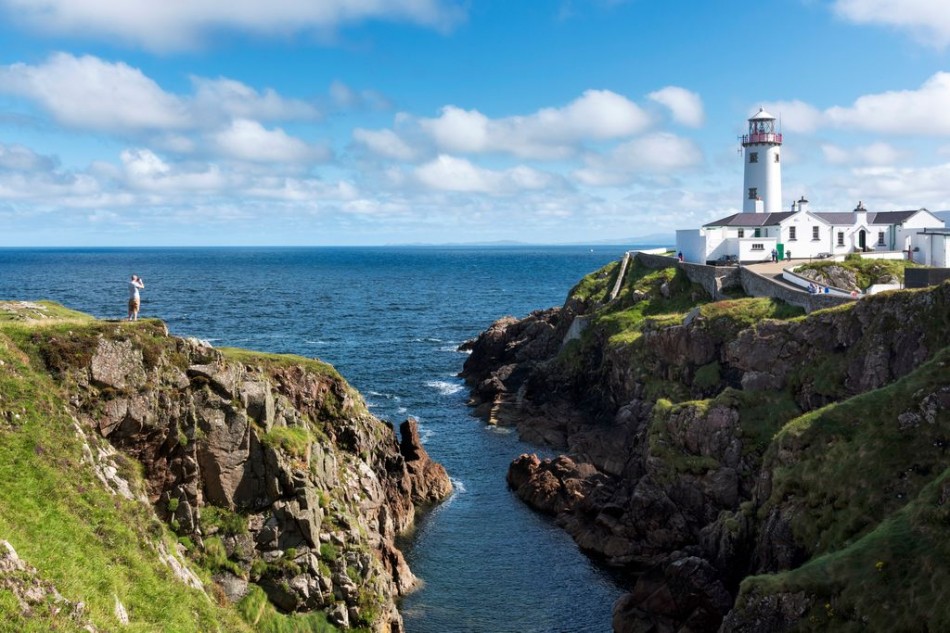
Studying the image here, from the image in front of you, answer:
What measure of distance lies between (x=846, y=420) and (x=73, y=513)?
3439cm

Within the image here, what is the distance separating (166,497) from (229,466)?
9.86 ft

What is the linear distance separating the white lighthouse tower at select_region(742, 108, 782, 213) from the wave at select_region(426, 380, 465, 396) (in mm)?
42124

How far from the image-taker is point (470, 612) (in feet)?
144

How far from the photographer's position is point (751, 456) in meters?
51.9

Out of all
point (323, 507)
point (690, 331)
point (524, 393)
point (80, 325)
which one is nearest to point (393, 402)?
point (524, 393)

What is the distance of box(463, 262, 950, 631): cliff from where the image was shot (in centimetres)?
3206

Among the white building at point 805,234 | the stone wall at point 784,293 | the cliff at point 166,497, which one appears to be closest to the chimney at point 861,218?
the white building at point 805,234

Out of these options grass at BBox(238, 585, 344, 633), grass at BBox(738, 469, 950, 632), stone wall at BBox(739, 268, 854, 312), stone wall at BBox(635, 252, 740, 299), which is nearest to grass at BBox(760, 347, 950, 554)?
grass at BBox(738, 469, 950, 632)

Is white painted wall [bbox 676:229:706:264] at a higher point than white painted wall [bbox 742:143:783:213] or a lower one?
lower

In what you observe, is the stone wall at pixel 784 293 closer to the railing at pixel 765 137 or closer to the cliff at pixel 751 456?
the cliff at pixel 751 456

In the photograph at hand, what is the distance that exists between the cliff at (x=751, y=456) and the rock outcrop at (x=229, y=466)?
46.7 feet

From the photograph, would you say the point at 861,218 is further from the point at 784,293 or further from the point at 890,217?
the point at 784,293

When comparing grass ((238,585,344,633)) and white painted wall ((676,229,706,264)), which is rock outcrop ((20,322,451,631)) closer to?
grass ((238,585,344,633))

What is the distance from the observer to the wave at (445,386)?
92631mm
